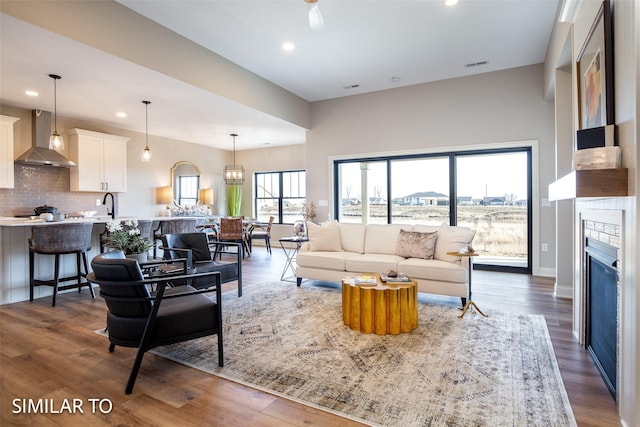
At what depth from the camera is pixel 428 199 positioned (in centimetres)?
639

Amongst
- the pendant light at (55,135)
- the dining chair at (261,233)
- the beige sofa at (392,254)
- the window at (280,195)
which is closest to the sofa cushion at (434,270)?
the beige sofa at (392,254)

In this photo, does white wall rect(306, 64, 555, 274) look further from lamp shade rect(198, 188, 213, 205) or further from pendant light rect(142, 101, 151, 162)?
lamp shade rect(198, 188, 213, 205)

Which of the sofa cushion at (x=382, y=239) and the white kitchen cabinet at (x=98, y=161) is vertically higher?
the white kitchen cabinet at (x=98, y=161)

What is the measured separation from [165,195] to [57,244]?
424cm

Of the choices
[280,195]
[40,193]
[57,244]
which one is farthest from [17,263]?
[280,195]

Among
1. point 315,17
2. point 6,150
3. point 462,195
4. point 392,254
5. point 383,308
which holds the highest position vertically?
point 315,17

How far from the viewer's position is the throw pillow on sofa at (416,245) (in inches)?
164

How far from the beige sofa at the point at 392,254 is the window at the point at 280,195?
444cm

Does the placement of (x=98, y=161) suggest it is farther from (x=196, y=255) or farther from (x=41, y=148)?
(x=196, y=255)

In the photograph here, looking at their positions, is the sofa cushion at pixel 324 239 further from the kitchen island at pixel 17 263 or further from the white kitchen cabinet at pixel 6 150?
the white kitchen cabinet at pixel 6 150

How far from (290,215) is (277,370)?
23.9 feet

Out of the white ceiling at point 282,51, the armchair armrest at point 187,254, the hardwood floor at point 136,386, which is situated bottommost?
the hardwood floor at point 136,386

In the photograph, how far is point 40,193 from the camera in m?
6.08

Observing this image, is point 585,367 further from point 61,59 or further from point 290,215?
point 290,215
